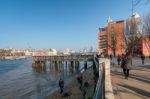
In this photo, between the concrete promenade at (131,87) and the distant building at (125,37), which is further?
the distant building at (125,37)

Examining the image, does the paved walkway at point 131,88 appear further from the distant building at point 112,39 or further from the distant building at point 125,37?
the distant building at point 112,39

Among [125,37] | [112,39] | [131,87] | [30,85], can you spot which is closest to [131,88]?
[131,87]

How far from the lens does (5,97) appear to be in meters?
25.2

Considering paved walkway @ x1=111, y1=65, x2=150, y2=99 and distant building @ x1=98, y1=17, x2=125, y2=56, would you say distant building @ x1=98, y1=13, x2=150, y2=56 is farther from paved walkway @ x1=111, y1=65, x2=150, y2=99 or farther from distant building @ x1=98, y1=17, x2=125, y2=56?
paved walkway @ x1=111, y1=65, x2=150, y2=99

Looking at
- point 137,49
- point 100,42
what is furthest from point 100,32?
point 137,49

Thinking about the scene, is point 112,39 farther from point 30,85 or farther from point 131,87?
point 131,87

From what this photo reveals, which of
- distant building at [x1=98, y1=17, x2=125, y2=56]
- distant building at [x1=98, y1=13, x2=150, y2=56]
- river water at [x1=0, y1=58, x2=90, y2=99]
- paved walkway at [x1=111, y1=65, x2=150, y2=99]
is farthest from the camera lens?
distant building at [x1=98, y1=17, x2=125, y2=56]

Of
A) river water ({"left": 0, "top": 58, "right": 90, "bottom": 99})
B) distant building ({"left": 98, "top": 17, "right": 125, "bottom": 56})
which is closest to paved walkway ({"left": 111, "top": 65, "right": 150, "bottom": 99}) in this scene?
river water ({"left": 0, "top": 58, "right": 90, "bottom": 99})

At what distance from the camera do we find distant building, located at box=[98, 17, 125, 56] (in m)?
72.1

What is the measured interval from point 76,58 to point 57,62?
7.25 metres

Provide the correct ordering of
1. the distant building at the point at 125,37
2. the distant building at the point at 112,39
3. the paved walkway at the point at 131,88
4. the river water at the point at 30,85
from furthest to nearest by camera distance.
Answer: the distant building at the point at 112,39 → the distant building at the point at 125,37 → the river water at the point at 30,85 → the paved walkway at the point at 131,88

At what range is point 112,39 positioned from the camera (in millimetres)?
74625

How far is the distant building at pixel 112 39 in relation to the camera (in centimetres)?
7212

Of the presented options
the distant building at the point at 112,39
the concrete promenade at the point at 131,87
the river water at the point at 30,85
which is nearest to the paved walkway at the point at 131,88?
the concrete promenade at the point at 131,87
